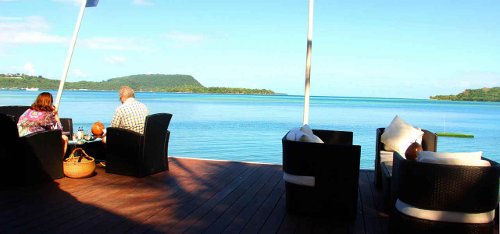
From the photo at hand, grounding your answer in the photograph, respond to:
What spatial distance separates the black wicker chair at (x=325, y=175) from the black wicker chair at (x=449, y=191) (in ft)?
1.96

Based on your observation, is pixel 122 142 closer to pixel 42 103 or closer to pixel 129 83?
pixel 42 103

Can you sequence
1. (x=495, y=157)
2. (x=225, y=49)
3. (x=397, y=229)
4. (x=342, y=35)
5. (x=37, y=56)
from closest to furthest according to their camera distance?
(x=397, y=229) < (x=495, y=157) < (x=342, y=35) < (x=37, y=56) < (x=225, y=49)

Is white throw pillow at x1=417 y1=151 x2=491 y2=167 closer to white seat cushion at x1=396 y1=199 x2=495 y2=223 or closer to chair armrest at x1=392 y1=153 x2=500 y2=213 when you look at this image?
chair armrest at x1=392 y1=153 x2=500 y2=213

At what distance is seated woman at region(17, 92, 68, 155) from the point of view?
449 centimetres

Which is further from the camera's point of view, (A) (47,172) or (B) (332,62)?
(B) (332,62)

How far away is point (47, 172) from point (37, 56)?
1048 inches

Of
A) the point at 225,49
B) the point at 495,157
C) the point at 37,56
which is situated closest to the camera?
the point at 495,157

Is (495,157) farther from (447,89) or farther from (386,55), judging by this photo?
(386,55)

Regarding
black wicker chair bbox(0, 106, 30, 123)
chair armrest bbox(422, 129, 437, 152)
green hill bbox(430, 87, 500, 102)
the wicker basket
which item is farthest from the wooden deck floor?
green hill bbox(430, 87, 500, 102)

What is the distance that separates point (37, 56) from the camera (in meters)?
27.9

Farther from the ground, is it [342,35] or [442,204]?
[342,35]

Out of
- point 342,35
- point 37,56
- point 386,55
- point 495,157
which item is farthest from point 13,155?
point 386,55

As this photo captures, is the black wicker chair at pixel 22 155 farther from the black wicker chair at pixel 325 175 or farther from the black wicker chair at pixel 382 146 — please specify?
the black wicker chair at pixel 382 146

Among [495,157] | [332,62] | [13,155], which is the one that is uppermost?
[332,62]
